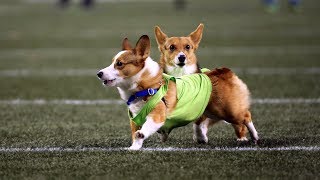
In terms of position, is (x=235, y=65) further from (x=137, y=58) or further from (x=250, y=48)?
(x=137, y=58)

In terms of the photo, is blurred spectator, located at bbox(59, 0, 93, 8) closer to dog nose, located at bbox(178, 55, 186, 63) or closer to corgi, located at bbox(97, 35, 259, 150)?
dog nose, located at bbox(178, 55, 186, 63)

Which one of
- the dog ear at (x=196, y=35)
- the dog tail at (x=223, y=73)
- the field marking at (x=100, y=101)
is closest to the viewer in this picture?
the dog tail at (x=223, y=73)

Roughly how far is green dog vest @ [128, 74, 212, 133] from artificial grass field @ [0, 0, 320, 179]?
0.23 meters

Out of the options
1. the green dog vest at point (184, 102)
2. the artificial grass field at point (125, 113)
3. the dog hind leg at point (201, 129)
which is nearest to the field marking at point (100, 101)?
the artificial grass field at point (125, 113)

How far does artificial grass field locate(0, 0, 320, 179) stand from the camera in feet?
17.7

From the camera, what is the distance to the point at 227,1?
139ft

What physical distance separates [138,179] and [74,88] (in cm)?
590

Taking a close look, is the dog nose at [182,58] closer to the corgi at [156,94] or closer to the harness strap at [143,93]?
the corgi at [156,94]

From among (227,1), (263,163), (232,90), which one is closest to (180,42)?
(232,90)

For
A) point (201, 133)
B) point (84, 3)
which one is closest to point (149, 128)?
point (201, 133)

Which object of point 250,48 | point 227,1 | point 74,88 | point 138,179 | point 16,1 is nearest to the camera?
point 138,179

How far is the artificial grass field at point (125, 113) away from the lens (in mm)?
5391

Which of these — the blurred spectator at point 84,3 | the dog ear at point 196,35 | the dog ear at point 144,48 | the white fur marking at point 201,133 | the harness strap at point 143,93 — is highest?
the dog ear at point 144,48

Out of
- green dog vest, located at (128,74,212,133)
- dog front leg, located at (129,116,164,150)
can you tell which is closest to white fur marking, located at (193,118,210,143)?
green dog vest, located at (128,74,212,133)
